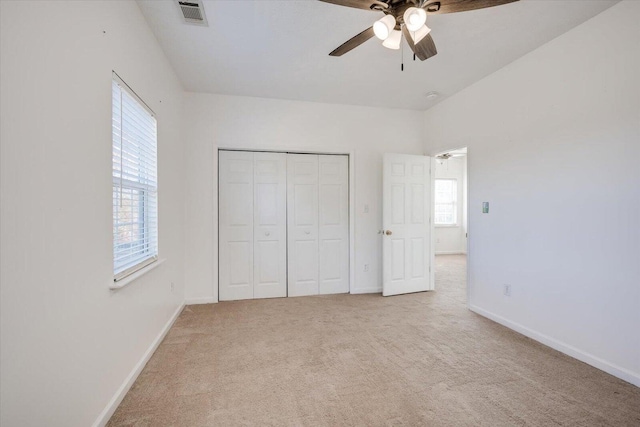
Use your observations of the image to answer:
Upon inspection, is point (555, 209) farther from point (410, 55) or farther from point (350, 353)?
point (350, 353)

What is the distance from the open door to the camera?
4.11 meters

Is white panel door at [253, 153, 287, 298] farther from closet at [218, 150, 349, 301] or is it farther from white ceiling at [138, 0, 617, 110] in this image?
white ceiling at [138, 0, 617, 110]

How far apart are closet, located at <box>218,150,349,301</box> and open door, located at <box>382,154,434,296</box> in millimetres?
598

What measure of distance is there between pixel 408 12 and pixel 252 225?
3031 mm

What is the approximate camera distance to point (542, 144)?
8.96 ft

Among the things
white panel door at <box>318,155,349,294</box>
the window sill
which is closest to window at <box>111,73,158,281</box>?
the window sill

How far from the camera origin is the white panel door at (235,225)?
12.9 ft

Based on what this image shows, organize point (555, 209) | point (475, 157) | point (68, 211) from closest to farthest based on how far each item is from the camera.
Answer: point (68, 211) < point (555, 209) < point (475, 157)

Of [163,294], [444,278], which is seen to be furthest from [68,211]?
[444,278]

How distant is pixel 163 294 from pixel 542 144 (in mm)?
3888

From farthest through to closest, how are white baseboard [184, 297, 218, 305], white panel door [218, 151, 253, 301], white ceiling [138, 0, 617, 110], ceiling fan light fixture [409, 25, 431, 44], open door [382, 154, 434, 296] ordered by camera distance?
1. open door [382, 154, 434, 296]
2. white panel door [218, 151, 253, 301]
3. white baseboard [184, 297, 218, 305]
4. white ceiling [138, 0, 617, 110]
5. ceiling fan light fixture [409, 25, 431, 44]

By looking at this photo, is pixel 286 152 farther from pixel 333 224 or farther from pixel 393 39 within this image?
pixel 393 39

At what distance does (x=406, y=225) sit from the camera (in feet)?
13.9

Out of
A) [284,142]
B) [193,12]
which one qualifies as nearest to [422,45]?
[193,12]
